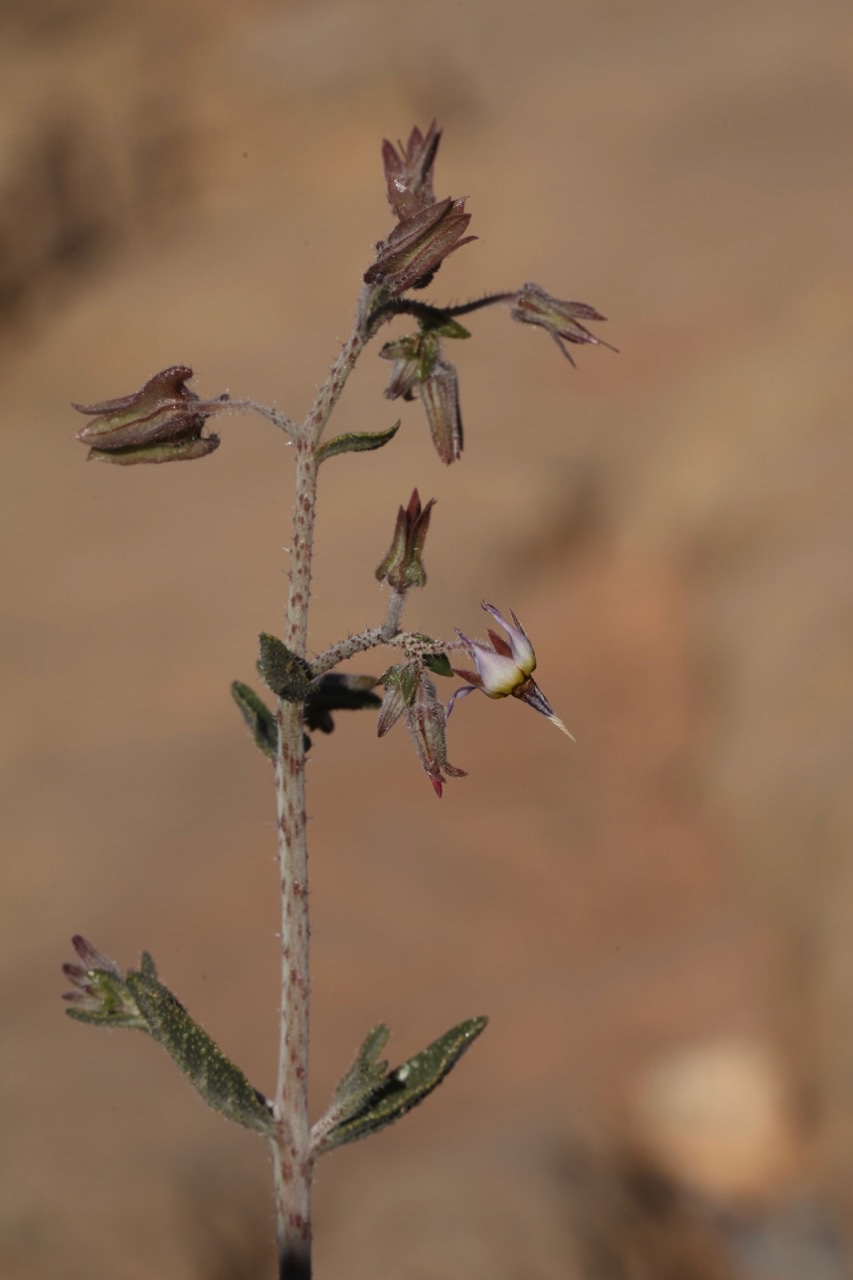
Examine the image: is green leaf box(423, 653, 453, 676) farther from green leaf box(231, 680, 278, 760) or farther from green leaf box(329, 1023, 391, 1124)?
green leaf box(329, 1023, 391, 1124)

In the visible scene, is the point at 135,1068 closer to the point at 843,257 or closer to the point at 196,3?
the point at 843,257

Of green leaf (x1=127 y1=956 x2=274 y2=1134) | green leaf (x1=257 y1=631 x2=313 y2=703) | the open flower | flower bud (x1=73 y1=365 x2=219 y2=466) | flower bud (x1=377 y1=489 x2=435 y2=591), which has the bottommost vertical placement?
green leaf (x1=127 y1=956 x2=274 y2=1134)

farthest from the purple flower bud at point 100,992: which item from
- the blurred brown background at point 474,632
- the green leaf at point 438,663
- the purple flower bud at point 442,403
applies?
the blurred brown background at point 474,632

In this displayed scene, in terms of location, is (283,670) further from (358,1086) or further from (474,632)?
(474,632)

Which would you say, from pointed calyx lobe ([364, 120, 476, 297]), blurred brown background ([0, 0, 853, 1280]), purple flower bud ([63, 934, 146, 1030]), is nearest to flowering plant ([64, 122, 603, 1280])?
pointed calyx lobe ([364, 120, 476, 297])

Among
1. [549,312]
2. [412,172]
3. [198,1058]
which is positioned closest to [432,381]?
[549,312]

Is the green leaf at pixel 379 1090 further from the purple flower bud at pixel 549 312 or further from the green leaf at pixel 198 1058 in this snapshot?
the purple flower bud at pixel 549 312

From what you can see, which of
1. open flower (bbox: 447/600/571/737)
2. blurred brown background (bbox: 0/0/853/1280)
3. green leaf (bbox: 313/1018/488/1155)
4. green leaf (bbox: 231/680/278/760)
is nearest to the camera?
open flower (bbox: 447/600/571/737)
